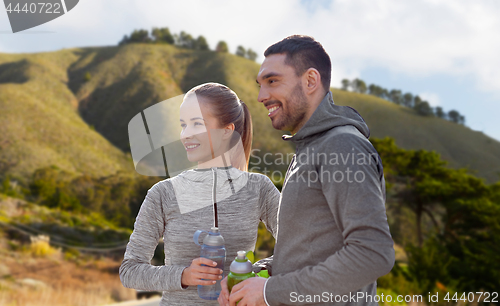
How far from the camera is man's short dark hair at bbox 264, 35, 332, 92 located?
1.42m

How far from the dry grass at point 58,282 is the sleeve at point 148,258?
365 inches

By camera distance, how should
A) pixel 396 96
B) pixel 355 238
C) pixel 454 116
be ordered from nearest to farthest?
pixel 355 238, pixel 454 116, pixel 396 96

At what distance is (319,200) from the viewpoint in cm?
123

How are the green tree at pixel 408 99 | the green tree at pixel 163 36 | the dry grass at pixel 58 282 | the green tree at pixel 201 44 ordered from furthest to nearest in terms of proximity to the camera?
1. the green tree at pixel 201 44
2. the green tree at pixel 163 36
3. the green tree at pixel 408 99
4. the dry grass at pixel 58 282

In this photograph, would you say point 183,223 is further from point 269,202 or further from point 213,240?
point 269,202

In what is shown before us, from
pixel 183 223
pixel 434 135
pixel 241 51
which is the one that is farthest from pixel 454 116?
pixel 183 223

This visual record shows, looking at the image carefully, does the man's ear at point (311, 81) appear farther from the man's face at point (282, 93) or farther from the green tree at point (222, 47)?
the green tree at point (222, 47)

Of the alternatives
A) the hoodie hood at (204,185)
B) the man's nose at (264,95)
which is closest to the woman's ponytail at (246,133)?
the hoodie hood at (204,185)

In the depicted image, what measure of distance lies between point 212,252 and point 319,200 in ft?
1.67

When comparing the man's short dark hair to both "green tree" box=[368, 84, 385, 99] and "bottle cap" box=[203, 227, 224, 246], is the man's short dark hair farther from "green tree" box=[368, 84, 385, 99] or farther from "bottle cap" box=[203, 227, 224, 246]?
"green tree" box=[368, 84, 385, 99]

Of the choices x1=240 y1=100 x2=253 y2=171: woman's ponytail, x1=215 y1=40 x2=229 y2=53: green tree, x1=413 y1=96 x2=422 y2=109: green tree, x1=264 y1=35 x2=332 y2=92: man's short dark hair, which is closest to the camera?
x1=264 y1=35 x2=332 y2=92: man's short dark hair

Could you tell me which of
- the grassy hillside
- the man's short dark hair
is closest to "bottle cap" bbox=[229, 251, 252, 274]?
the man's short dark hair

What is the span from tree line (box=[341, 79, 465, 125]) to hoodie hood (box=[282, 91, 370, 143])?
57.3 metres

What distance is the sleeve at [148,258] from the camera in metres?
1.50
